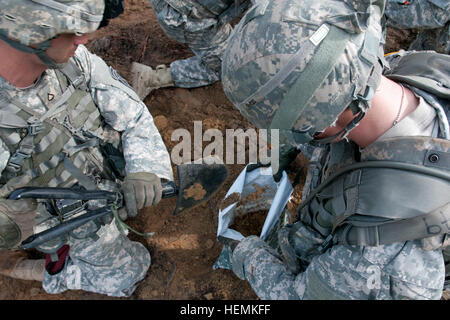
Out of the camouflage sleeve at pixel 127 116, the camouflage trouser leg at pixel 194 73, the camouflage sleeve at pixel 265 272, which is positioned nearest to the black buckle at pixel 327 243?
the camouflage sleeve at pixel 265 272

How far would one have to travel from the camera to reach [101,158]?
235cm

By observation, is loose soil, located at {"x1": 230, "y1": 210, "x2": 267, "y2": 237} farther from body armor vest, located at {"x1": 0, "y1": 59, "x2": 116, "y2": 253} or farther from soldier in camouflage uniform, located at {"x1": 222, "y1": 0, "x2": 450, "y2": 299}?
soldier in camouflage uniform, located at {"x1": 222, "y1": 0, "x2": 450, "y2": 299}

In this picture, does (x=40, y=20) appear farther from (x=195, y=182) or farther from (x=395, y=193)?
(x=395, y=193)

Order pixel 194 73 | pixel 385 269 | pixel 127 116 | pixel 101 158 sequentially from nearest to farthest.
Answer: pixel 385 269
pixel 127 116
pixel 101 158
pixel 194 73

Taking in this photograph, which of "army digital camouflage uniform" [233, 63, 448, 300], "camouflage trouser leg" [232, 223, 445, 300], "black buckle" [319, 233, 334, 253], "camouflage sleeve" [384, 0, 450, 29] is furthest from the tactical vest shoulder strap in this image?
"camouflage sleeve" [384, 0, 450, 29]

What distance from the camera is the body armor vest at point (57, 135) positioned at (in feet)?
5.83

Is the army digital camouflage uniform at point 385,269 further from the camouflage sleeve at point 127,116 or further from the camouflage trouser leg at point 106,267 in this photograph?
the camouflage trouser leg at point 106,267

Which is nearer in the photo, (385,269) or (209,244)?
(385,269)

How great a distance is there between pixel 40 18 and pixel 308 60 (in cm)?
118

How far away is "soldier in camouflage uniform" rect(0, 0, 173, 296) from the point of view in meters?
1.57

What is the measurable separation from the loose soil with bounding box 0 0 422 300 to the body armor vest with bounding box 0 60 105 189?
1.25 metres

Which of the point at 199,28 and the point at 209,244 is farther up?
the point at 199,28

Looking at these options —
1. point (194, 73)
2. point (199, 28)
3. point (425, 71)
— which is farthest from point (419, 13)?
point (194, 73)

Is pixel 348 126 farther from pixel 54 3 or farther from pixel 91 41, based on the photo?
pixel 91 41
